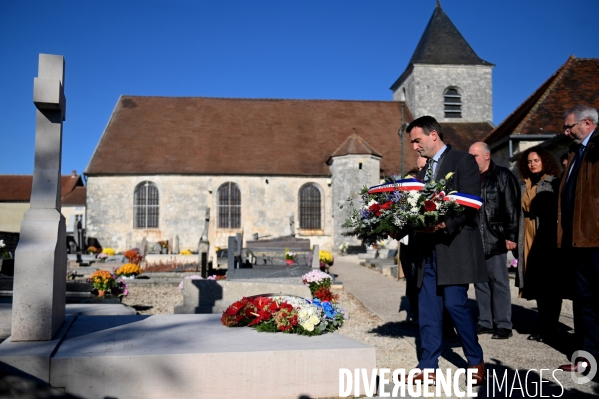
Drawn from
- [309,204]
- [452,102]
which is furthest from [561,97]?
[452,102]

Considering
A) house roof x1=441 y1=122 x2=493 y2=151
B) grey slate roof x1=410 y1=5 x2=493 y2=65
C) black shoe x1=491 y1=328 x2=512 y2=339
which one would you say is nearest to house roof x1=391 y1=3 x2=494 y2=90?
grey slate roof x1=410 y1=5 x2=493 y2=65

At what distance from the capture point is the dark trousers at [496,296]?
6059 millimetres

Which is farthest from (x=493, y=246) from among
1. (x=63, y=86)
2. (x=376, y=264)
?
(x=376, y=264)

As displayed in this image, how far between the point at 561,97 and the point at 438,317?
14.2 m

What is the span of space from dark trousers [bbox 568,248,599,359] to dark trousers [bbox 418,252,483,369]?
110cm

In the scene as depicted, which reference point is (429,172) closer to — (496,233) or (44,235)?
(496,233)

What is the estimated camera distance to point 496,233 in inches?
243

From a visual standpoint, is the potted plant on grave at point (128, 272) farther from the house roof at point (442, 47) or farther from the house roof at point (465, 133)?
the house roof at point (442, 47)

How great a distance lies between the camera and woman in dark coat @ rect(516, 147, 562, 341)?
5723mm

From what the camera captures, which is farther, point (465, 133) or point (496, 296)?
point (465, 133)

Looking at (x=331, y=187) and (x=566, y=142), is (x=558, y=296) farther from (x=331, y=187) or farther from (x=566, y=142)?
(x=331, y=187)

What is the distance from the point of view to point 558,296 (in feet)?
18.5

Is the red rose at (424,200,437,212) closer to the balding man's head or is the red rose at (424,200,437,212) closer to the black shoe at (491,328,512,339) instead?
the balding man's head

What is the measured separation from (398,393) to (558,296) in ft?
8.79
